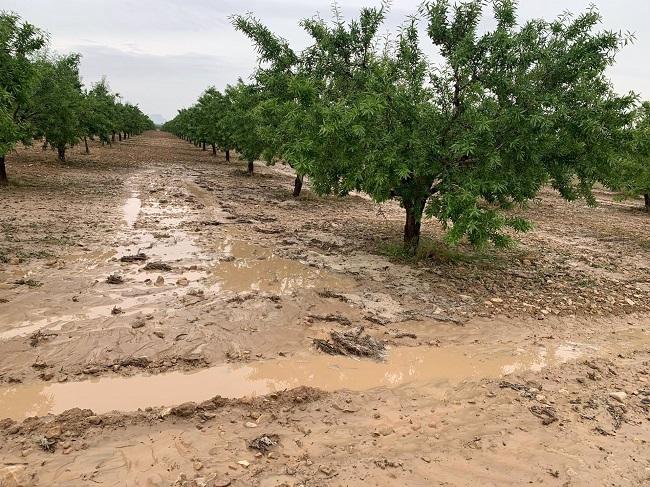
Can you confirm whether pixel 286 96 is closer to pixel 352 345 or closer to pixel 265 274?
pixel 265 274

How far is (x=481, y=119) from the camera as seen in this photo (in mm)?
8430

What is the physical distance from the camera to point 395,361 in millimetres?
6406

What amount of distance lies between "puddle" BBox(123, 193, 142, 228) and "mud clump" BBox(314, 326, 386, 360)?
8907 millimetres

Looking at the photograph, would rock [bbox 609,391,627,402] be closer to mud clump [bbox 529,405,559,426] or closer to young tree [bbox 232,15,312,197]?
mud clump [bbox 529,405,559,426]

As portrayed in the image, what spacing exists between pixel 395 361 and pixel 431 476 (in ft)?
7.81

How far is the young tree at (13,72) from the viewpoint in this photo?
11078 millimetres

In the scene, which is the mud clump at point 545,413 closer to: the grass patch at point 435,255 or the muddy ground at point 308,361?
the muddy ground at point 308,361

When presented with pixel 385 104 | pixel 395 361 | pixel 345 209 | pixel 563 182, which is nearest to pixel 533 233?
pixel 563 182

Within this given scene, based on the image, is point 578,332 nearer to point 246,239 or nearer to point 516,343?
point 516,343

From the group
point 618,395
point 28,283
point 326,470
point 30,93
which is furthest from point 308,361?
point 30,93

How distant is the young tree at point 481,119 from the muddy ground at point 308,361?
1964mm

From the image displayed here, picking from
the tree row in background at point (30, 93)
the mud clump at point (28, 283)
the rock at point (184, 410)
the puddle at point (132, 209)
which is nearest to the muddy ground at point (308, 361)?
the rock at point (184, 410)

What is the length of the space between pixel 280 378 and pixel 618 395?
13.9ft

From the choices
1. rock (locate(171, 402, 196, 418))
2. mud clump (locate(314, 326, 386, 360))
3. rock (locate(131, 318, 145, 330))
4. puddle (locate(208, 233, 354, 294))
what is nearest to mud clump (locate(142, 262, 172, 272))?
puddle (locate(208, 233, 354, 294))
